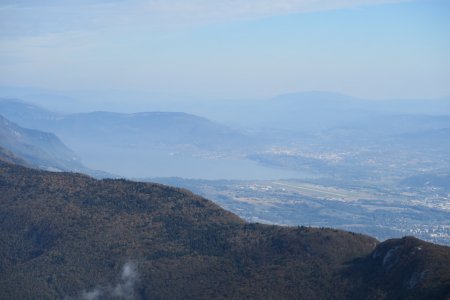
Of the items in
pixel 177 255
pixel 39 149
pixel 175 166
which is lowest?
pixel 177 255

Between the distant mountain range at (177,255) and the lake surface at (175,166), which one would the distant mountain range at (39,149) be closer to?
the lake surface at (175,166)

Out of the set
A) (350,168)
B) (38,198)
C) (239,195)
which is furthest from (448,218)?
(38,198)

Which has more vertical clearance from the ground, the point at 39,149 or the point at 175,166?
the point at 175,166

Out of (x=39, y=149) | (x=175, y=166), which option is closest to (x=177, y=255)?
(x=39, y=149)

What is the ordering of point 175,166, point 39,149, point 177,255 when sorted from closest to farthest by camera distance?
point 177,255, point 39,149, point 175,166

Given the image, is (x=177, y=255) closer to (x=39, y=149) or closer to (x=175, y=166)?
(x=39, y=149)

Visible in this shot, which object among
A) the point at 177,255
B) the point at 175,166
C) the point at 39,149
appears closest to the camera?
the point at 177,255

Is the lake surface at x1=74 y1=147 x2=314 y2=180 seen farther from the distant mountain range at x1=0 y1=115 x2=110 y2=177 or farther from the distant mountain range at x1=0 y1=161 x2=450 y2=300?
the distant mountain range at x1=0 y1=161 x2=450 y2=300

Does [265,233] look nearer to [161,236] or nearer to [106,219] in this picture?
[161,236]
